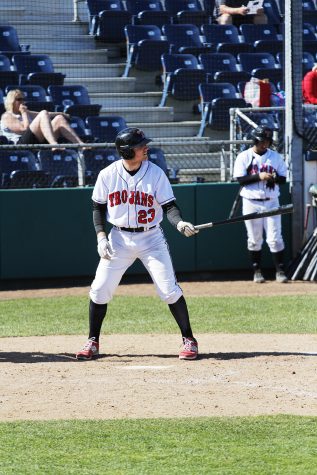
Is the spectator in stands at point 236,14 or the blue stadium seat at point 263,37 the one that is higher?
the spectator in stands at point 236,14

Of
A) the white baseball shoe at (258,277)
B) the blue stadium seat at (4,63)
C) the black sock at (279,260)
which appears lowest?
the white baseball shoe at (258,277)

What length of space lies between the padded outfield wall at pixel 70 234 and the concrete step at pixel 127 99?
11.6ft

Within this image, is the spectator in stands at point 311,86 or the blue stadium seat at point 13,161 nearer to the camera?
the blue stadium seat at point 13,161

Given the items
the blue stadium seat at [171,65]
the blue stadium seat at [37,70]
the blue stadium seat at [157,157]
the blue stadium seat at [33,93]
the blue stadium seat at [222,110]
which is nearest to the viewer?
the blue stadium seat at [157,157]

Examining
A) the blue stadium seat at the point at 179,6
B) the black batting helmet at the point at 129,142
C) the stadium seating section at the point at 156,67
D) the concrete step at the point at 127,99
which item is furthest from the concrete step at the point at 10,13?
the black batting helmet at the point at 129,142

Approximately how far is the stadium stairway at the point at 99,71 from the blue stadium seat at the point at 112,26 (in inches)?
6.6

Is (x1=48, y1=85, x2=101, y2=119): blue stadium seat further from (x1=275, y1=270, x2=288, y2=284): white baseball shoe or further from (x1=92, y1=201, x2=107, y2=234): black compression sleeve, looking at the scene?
(x1=92, y1=201, x2=107, y2=234): black compression sleeve

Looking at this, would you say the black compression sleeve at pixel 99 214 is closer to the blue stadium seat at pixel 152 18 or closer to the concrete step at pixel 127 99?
the concrete step at pixel 127 99

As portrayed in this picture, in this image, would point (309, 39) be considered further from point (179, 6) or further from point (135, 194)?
point (135, 194)

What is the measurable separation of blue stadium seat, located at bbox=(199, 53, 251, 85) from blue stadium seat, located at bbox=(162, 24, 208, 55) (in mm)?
546

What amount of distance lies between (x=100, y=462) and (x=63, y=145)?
7.61 meters

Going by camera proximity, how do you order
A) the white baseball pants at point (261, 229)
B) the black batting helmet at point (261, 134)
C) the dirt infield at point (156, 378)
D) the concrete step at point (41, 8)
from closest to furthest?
the dirt infield at point (156, 378) < the black batting helmet at point (261, 134) < the white baseball pants at point (261, 229) < the concrete step at point (41, 8)

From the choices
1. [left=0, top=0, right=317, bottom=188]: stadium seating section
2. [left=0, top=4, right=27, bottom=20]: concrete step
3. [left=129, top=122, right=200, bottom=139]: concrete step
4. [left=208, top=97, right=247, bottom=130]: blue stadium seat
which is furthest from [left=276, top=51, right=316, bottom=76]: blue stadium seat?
[left=0, top=4, right=27, bottom=20]: concrete step

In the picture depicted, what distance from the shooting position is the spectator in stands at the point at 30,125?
12773mm
